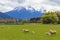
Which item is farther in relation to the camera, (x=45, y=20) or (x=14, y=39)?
(x=45, y=20)

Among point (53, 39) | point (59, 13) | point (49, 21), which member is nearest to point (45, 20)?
point (49, 21)

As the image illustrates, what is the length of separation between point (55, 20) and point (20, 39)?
257ft

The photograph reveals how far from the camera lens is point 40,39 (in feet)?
70.6

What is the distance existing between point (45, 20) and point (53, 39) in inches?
2942

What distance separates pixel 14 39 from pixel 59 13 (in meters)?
98.8

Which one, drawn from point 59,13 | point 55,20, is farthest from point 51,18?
point 59,13

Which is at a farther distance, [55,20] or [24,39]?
[55,20]

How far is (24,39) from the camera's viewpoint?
70.2 feet

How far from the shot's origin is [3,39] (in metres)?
21.0

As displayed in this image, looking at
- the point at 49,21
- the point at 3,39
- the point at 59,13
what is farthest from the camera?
the point at 59,13

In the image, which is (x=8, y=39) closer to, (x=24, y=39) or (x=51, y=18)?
(x=24, y=39)

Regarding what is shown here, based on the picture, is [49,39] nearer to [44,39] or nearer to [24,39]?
[44,39]

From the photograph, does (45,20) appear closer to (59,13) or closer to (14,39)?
(59,13)

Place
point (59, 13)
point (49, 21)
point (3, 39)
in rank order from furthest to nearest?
point (59, 13) < point (49, 21) < point (3, 39)
